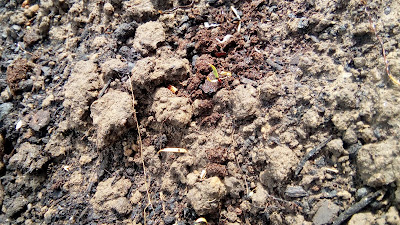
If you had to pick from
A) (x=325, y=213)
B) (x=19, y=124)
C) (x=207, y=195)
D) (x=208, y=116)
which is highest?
(x=208, y=116)

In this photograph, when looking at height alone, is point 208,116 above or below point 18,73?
above

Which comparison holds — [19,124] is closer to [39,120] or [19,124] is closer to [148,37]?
[39,120]

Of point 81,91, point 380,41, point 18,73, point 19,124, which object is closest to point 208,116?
point 81,91

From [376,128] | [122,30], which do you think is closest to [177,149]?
[122,30]

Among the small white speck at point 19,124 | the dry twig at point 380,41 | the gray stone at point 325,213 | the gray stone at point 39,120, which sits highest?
the dry twig at point 380,41

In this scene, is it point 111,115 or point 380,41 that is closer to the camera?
point 380,41

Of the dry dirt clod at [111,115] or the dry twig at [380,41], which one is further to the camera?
the dry dirt clod at [111,115]

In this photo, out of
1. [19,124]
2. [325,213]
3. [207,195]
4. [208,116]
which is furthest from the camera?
[19,124]

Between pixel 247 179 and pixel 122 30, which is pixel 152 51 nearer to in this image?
pixel 122 30

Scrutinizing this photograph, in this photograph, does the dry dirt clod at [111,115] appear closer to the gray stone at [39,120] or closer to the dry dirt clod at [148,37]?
the dry dirt clod at [148,37]

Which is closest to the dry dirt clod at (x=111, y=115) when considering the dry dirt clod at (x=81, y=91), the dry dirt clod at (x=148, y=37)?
the dry dirt clod at (x=81, y=91)
